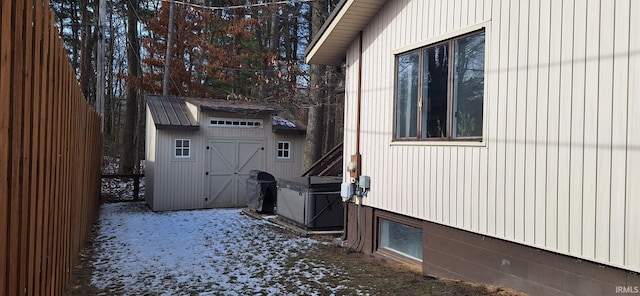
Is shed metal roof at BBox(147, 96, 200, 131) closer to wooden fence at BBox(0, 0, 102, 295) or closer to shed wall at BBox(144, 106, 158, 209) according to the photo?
shed wall at BBox(144, 106, 158, 209)

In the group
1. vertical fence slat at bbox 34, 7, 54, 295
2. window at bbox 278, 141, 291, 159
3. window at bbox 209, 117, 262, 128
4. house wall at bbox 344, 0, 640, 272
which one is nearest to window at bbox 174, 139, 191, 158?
window at bbox 209, 117, 262, 128

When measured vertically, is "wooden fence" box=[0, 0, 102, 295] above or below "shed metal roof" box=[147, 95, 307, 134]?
below

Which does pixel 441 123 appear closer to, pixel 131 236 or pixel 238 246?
pixel 238 246

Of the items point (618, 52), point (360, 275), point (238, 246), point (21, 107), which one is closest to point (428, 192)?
point (360, 275)

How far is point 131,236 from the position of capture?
27.0ft

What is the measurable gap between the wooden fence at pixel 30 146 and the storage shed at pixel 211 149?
800 centimetres

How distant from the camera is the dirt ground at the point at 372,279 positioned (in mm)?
4879

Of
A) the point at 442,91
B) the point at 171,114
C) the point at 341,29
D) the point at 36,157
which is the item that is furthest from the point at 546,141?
the point at 171,114

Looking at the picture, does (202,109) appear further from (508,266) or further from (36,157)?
(36,157)

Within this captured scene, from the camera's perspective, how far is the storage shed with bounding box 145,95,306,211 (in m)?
11.6

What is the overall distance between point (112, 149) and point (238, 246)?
762 inches

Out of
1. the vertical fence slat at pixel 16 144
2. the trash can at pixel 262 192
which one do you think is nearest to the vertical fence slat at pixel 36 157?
the vertical fence slat at pixel 16 144

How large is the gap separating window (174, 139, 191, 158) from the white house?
6177 mm

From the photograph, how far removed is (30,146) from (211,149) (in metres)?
9.95
